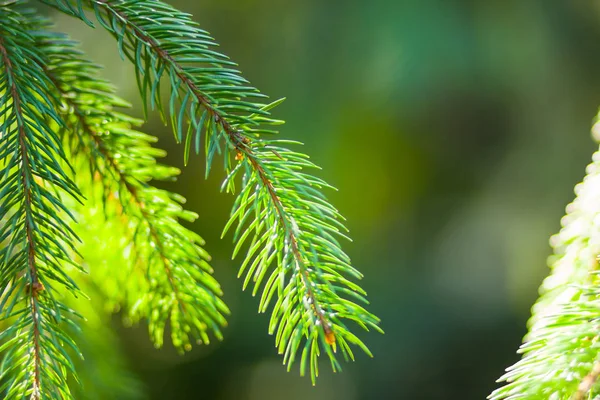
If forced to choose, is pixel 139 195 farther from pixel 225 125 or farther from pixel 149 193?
pixel 225 125

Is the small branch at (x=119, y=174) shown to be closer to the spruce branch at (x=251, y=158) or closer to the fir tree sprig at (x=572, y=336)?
the spruce branch at (x=251, y=158)

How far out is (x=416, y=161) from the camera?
5.98 feet

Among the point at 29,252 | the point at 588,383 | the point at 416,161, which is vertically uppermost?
the point at 416,161

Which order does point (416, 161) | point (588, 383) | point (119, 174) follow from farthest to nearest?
point (416, 161) < point (119, 174) < point (588, 383)

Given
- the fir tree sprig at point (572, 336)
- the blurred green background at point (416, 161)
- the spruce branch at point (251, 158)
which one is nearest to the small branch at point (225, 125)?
the spruce branch at point (251, 158)

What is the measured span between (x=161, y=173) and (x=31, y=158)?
5.1 inches

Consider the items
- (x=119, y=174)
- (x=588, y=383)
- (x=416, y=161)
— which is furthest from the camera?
→ (x=416, y=161)

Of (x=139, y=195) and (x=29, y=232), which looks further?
(x=139, y=195)

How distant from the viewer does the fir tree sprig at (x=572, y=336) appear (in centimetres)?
26

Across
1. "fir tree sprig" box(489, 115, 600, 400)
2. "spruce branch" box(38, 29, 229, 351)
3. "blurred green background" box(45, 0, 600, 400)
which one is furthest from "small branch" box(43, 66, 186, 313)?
"blurred green background" box(45, 0, 600, 400)

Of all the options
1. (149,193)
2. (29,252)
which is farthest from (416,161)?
(29,252)

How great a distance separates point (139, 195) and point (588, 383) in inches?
11.9

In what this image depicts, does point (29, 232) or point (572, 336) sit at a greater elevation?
point (29, 232)

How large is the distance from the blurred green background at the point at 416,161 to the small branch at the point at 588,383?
1.30m
